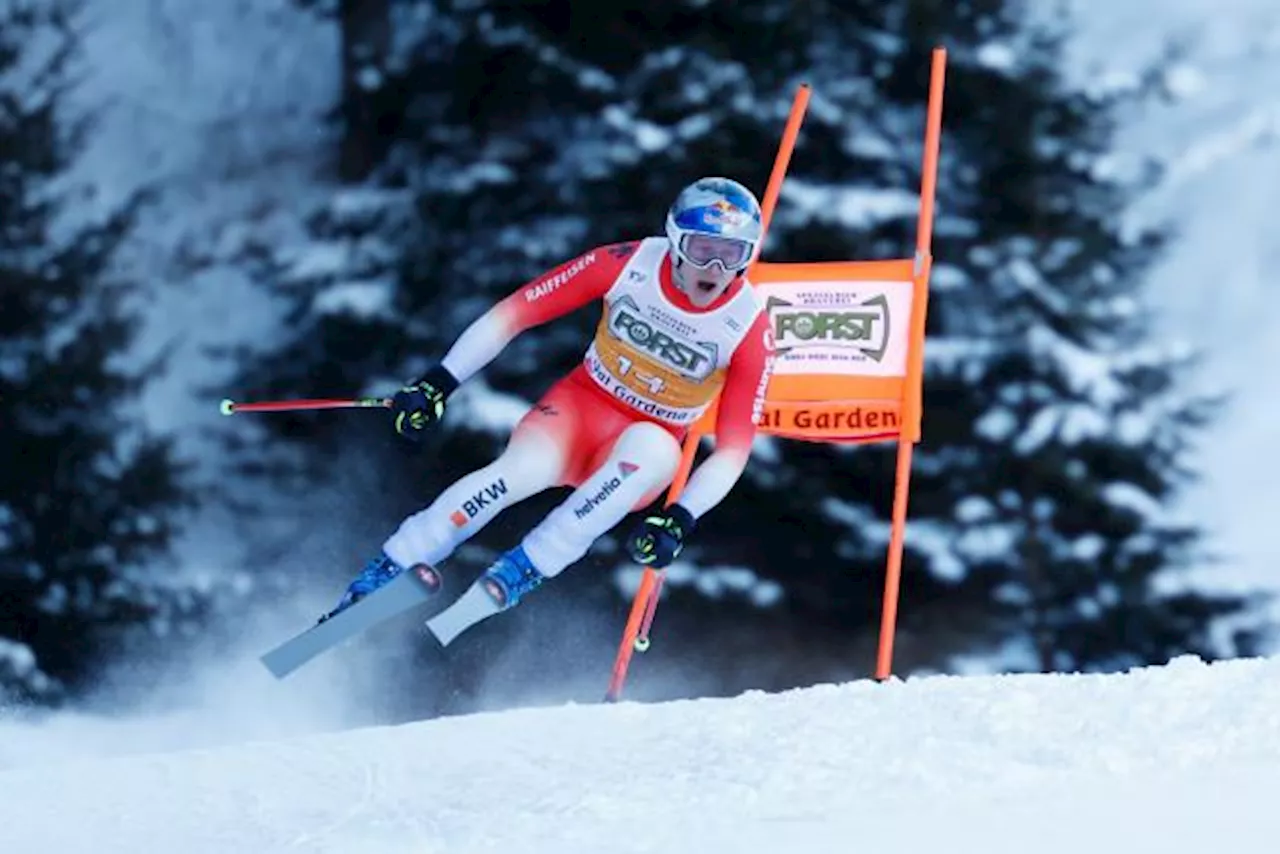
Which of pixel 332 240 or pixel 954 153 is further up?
pixel 954 153

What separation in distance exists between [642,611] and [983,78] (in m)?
4.75

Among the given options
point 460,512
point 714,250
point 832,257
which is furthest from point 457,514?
point 832,257

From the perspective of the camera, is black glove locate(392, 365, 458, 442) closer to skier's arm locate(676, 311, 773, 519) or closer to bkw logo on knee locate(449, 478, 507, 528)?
bkw logo on knee locate(449, 478, 507, 528)

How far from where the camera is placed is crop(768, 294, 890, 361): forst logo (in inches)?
224

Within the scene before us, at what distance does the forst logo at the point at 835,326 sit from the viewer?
5.68 metres

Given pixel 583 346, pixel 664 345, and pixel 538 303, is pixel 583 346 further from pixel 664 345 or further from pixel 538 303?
pixel 664 345

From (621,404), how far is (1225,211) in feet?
25.1

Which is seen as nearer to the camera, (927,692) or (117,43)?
(927,692)

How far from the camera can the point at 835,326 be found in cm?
571

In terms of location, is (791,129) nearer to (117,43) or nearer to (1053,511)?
(1053,511)

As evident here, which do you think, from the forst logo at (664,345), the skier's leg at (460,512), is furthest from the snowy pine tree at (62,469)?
the forst logo at (664,345)

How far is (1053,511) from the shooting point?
388 inches

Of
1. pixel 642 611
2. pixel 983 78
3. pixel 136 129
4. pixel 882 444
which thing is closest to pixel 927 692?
pixel 642 611

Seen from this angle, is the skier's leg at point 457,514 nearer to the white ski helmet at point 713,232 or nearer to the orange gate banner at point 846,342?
the white ski helmet at point 713,232
